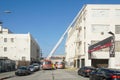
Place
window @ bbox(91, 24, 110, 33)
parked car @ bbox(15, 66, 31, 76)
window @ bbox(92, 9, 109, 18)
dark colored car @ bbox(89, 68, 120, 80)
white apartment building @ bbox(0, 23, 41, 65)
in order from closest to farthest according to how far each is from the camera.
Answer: dark colored car @ bbox(89, 68, 120, 80) < parked car @ bbox(15, 66, 31, 76) < window @ bbox(91, 24, 110, 33) < window @ bbox(92, 9, 109, 18) < white apartment building @ bbox(0, 23, 41, 65)

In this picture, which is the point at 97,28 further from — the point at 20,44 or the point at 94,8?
the point at 20,44

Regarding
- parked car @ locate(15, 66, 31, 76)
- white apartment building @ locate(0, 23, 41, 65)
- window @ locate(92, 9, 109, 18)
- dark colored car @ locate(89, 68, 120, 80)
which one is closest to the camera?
dark colored car @ locate(89, 68, 120, 80)

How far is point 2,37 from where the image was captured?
356ft

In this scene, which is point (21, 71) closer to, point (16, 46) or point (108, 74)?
point (108, 74)

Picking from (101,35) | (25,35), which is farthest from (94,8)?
(25,35)

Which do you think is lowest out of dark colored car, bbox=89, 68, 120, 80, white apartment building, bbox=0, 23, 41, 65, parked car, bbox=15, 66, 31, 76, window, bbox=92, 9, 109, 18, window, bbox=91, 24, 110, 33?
parked car, bbox=15, 66, 31, 76

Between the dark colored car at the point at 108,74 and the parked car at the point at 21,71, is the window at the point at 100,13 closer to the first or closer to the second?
the parked car at the point at 21,71

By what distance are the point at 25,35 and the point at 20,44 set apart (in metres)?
3.85

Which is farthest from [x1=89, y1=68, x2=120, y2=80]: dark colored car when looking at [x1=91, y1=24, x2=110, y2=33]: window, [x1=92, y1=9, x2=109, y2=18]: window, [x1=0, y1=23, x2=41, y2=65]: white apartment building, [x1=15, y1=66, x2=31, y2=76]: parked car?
[x1=0, y1=23, x2=41, y2=65]: white apartment building

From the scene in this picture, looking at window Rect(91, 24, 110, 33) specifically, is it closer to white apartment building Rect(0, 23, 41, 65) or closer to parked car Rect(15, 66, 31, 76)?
parked car Rect(15, 66, 31, 76)

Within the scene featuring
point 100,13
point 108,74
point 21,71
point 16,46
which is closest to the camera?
point 108,74

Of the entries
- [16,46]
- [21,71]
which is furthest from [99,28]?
[16,46]

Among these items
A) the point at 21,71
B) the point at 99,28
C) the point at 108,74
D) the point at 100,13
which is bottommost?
the point at 21,71

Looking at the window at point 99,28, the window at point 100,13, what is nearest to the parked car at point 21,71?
the window at point 99,28
